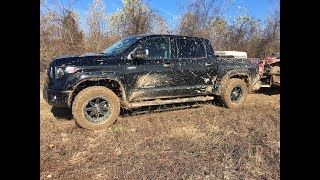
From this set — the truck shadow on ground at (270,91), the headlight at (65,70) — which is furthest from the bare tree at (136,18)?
the headlight at (65,70)

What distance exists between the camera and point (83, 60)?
18.8 ft

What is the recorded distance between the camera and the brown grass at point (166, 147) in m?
3.81

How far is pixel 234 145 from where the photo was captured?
481cm

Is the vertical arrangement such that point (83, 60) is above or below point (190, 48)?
below

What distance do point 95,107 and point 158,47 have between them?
6.32 feet

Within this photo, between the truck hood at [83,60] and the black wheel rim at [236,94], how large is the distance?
341 centimetres

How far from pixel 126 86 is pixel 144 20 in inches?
433

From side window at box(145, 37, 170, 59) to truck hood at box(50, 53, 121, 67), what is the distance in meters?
0.82

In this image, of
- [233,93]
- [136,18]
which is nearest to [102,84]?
[233,93]

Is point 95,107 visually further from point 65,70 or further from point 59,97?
point 65,70

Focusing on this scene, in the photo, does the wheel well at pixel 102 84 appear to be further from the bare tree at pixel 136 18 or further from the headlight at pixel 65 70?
the bare tree at pixel 136 18

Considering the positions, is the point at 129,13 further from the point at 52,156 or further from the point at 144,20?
the point at 52,156

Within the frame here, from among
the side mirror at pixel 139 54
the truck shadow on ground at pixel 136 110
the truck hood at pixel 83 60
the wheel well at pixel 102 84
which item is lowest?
the truck shadow on ground at pixel 136 110

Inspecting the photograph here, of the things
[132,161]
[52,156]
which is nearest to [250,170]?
[132,161]
